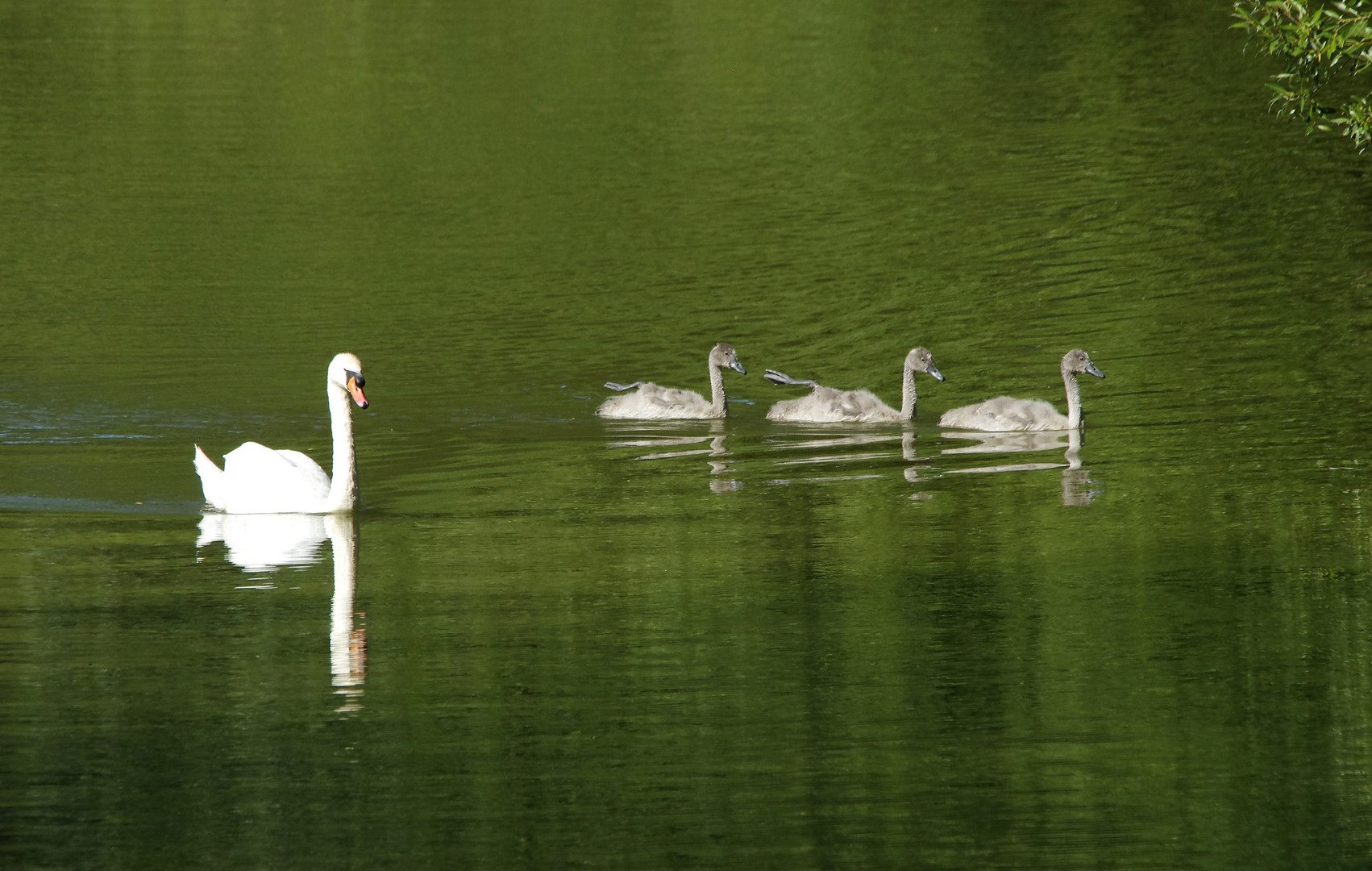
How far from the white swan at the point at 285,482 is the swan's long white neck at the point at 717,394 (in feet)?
17.4

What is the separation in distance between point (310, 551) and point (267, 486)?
138cm

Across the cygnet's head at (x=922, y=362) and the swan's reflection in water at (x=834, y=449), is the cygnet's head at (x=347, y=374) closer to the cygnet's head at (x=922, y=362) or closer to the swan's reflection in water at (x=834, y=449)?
the swan's reflection in water at (x=834, y=449)

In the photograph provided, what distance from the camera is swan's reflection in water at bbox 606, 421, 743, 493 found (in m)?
16.7

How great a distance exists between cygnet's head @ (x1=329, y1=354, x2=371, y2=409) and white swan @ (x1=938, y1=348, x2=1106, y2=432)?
5961 millimetres

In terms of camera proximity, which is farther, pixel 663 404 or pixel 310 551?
pixel 663 404

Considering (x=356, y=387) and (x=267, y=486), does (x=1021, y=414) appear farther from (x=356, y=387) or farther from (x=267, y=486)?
(x=267, y=486)

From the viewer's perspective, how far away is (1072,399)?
18234 mm

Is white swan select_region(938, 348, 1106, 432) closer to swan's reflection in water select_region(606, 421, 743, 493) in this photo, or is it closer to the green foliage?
swan's reflection in water select_region(606, 421, 743, 493)

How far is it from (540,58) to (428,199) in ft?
46.6

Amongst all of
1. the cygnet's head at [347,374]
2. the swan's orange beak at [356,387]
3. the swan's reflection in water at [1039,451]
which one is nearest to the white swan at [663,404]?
the swan's reflection in water at [1039,451]

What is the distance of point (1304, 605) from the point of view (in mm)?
11438

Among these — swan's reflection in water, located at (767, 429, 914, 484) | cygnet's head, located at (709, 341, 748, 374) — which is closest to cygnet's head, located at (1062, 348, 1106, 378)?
swan's reflection in water, located at (767, 429, 914, 484)

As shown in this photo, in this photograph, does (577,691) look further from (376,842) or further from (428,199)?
(428,199)

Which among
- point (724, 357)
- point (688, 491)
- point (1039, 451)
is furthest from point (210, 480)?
point (1039, 451)
